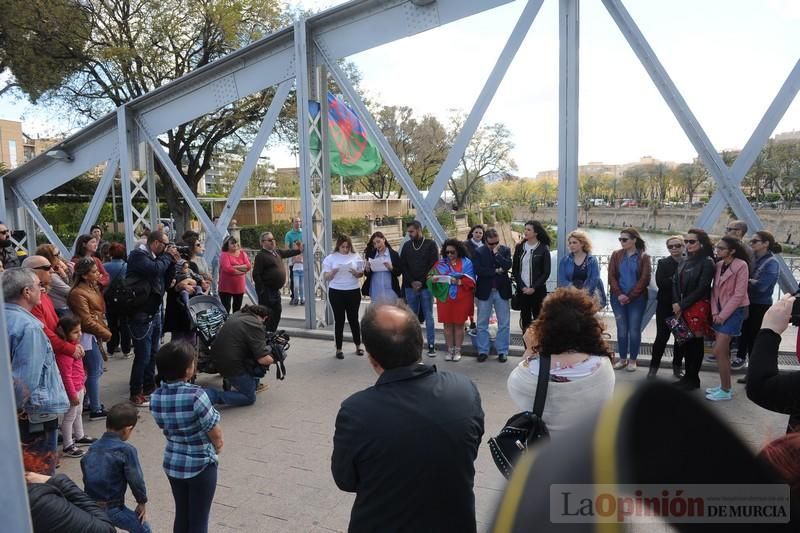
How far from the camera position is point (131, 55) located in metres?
17.0

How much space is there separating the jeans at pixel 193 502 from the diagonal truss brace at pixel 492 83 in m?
5.46

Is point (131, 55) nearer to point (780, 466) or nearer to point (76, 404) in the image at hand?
point (76, 404)

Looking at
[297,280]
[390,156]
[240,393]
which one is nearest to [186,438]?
[240,393]

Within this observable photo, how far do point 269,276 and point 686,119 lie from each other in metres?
5.69

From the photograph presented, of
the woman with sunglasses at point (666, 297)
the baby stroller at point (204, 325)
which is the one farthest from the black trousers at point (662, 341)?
the baby stroller at point (204, 325)

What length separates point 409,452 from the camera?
6.16 feet

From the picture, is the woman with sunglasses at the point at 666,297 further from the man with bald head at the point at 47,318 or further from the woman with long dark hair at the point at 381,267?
the man with bald head at the point at 47,318

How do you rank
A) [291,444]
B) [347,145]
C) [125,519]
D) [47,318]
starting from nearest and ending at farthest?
1. [125,519]
2. [47,318]
3. [291,444]
4. [347,145]

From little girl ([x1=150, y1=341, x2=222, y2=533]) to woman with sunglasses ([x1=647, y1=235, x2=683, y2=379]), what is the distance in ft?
16.0

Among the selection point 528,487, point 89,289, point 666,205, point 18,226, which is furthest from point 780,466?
point 18,226

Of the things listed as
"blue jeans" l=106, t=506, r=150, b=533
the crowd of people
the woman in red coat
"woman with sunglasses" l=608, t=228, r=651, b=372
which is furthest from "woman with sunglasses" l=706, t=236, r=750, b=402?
"blue jeans" l=106, t=506, r=150, b=533

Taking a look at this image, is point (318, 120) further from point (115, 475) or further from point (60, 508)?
point (60, 508)

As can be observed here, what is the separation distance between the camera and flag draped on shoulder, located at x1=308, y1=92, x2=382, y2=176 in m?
8.73

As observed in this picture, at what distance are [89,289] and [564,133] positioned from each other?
5.72m
